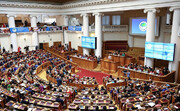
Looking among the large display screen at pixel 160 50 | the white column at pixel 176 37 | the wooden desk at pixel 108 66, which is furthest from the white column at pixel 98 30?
the white column at pixel 176 37

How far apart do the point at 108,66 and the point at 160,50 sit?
623cm

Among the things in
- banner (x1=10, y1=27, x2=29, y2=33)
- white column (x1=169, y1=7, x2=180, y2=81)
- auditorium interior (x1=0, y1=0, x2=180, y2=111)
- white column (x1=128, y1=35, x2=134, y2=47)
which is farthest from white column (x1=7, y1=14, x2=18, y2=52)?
white column (x1=169, y1=7, x2=180, y2=81)

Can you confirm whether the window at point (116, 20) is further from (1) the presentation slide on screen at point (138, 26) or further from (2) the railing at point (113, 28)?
(1) the presentation slide on screen at point (138, 26)

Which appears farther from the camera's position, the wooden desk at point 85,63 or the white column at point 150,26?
the wooden desk at point 85,63

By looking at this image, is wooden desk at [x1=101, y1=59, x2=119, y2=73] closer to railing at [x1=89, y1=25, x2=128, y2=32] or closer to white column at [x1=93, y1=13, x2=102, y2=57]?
white column at [x1=93, y1=13, x2=102, y2=57]

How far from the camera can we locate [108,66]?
2025 centimetres

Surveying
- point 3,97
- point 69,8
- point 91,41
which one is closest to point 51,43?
point 69,8

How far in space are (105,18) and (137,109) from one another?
2206 centimetres

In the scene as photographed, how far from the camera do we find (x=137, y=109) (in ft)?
32.4

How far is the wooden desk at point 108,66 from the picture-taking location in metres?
19.8

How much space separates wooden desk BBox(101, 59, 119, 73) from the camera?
1982cm

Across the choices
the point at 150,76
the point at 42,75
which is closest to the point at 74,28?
the point at 42,75

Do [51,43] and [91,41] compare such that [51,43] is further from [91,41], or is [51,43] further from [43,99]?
[43,99]

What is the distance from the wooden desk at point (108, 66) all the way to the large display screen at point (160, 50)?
13.0 ft
